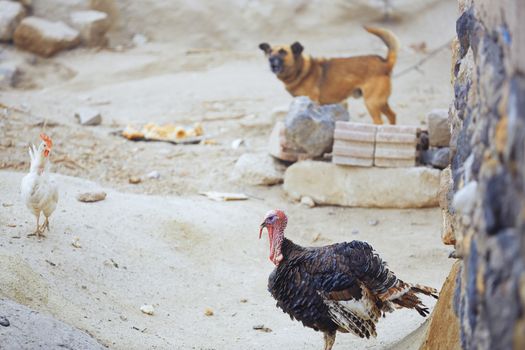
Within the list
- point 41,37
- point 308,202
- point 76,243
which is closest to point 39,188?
point 76,243

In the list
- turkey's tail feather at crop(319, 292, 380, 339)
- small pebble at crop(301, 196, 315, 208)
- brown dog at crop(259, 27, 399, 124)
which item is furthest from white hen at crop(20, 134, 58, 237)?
brown dog at crop(259, 27, 399, 124)

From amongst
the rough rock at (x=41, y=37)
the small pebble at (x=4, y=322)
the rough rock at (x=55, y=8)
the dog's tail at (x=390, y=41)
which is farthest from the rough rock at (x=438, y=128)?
the rough rock at (x=55, y=8)

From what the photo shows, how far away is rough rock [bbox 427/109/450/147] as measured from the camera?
840cm

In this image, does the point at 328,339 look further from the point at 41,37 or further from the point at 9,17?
the point at 9,17

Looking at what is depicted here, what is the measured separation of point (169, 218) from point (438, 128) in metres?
2.89

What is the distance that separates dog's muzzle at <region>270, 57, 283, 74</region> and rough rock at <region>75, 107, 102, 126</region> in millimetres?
2456

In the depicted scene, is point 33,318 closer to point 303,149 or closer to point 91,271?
point 91,271

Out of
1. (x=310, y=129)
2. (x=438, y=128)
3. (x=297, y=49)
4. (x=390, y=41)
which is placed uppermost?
(x=390, y=41)

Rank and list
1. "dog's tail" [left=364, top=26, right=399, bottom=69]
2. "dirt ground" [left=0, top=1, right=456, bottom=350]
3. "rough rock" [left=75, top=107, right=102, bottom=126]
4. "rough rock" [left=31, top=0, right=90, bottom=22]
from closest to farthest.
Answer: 1. "dirt ground" [left=0, top=1, right=456, bottom=350]
2. "dog's tail" [left=364, top=26, right=399, bottom=69]
3. "rough rock" [left=75, top=107, right=102, bottom=126]
4. "rough rock" [left=31, top=0, right=90, bottom=22]

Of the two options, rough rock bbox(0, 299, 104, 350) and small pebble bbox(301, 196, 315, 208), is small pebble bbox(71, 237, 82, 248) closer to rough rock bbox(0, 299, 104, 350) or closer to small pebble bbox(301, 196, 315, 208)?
rough rock bbox(0, 299, 104, 350)

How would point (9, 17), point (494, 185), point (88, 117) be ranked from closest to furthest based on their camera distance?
point (494, 185)
point (88, 117)
point (9, 17)

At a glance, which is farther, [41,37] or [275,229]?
[41,37]

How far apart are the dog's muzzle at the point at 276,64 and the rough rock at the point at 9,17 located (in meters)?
5.98

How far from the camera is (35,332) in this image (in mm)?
4543
